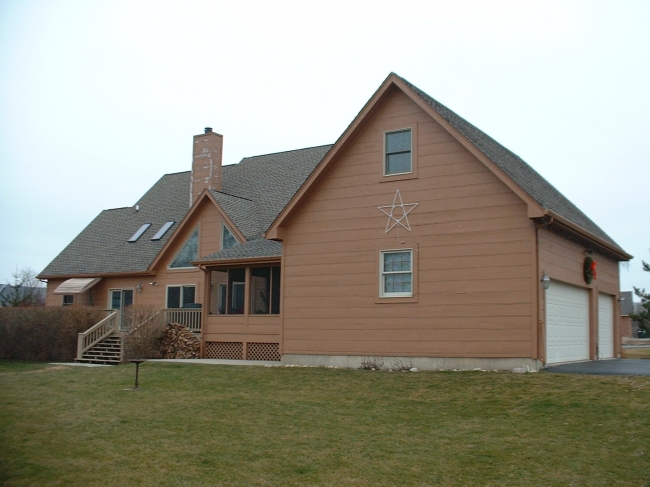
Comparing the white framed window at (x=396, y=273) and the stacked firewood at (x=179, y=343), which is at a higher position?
the white framed window at (x=396, y=273)

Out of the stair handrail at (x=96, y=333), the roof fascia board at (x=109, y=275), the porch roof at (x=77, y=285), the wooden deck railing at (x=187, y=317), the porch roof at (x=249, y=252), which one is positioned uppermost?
the porch roof at (x=249, y=252)

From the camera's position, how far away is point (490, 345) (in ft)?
55.6

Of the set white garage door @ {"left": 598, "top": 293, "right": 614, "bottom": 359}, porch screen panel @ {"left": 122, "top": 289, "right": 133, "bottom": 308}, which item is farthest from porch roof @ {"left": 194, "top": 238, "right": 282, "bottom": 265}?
white garage door @ {"left": 598, "top": 293, "right": 614, "bottom": 359}

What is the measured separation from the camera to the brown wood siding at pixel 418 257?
16953 millimetres

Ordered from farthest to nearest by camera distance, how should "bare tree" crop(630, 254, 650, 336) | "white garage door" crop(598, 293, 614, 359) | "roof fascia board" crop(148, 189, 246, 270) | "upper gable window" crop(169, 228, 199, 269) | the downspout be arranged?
"bare tree" crop(630, 254, 650, 336) < "upper gable window" crop(169, 228, 199, 269) < "roof fascia board" crop(148, 189, 246, 270) < "white garage door" crop(598, 293, 614, 359) < the downspout

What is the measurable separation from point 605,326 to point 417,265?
8.71 metres

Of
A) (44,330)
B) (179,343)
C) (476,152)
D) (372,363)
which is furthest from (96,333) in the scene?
(476,152)

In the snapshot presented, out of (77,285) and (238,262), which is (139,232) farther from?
(238,262)

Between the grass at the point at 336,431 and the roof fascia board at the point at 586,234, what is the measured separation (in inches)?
143

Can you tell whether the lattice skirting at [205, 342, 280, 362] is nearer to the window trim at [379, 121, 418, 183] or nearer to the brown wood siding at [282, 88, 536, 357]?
the brown wood siding at [282, 88, 536, 357]

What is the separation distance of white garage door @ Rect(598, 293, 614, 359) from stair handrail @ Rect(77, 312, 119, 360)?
16422mm

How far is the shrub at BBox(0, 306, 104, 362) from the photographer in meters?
25.2

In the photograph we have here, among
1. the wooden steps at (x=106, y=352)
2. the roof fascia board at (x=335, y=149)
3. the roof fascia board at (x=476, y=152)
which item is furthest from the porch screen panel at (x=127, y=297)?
Result: the roof fascia board at (x=476, y=152)

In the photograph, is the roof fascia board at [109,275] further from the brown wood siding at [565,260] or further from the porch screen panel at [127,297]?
the brown wood siding at [565,260]
